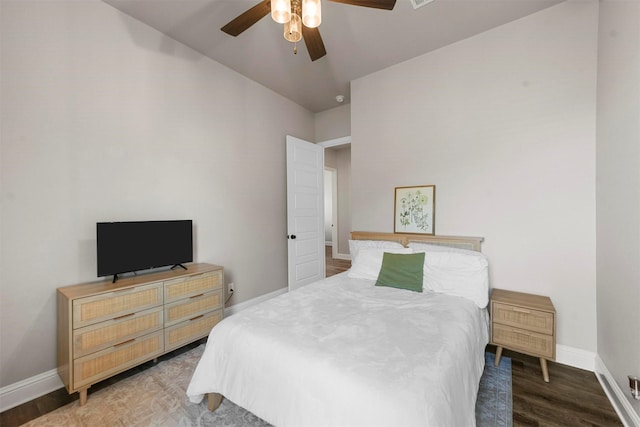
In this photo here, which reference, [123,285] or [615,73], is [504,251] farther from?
[123,285]

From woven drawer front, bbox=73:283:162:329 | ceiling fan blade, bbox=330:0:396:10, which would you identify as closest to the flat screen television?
woven drawer front, bbox=73:283:162:329

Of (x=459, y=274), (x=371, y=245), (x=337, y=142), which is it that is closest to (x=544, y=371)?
(x=459, y=274)

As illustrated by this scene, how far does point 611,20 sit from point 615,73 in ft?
1.40

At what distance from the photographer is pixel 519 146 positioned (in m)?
2.42

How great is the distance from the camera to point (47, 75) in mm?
1936

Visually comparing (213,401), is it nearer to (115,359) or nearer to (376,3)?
(115,359)

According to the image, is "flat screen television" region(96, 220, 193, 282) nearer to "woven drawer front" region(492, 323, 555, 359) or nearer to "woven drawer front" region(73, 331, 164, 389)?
"woven drawer front" region(73, 331, 164, 389)

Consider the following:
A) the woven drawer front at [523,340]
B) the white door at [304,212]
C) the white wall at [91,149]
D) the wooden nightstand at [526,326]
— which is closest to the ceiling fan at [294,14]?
the white wall at [91,149]

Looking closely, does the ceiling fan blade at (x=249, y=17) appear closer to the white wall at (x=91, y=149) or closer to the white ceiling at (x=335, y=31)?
the white ceiling at (x=335, y=31)

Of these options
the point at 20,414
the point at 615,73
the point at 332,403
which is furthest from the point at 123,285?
the point at 615,73

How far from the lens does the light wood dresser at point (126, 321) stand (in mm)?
1776

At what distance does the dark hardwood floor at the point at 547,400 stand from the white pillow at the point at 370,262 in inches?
50.9

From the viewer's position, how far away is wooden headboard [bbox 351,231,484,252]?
2592 mm

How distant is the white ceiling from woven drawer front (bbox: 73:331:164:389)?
279 cm
